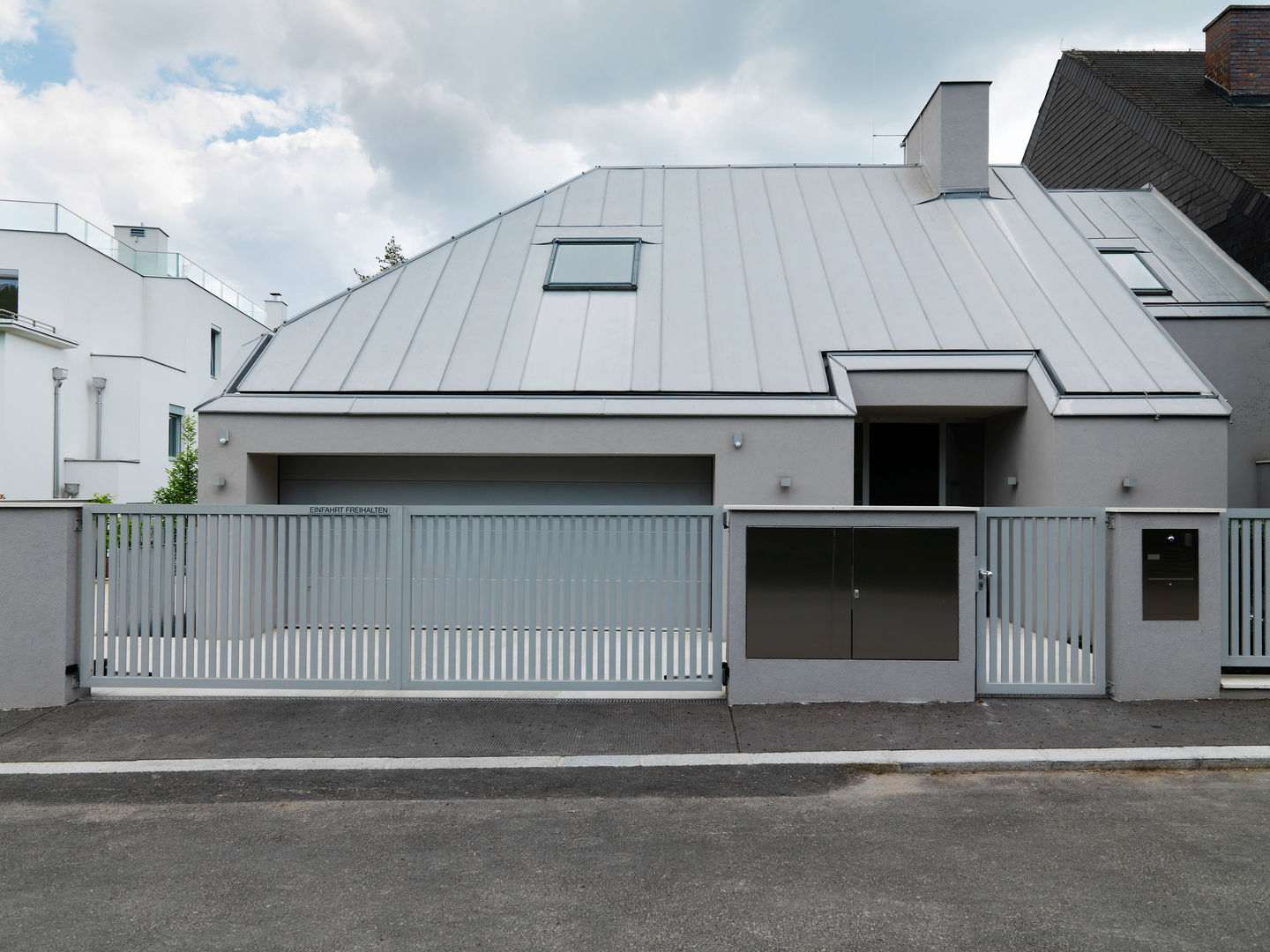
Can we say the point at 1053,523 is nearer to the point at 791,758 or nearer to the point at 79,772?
the point at 791,758

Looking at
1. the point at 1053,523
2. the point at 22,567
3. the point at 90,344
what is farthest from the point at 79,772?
the point at 90,344

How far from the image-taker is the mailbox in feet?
23.5

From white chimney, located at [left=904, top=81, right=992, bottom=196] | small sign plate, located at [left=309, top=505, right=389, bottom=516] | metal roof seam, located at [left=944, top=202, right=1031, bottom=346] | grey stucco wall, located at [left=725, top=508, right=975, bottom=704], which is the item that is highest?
white chimney, located at [left=904, top=81, right=992, bottom=196]

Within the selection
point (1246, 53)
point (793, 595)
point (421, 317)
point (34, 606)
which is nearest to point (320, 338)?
point (421, 317)

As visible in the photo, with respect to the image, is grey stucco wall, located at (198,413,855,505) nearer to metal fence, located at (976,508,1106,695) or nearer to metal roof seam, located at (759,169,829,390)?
metal roof seam, located at (759,169,829,390)

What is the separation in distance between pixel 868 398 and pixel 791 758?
19.1 ft

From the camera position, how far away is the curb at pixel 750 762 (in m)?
5.79

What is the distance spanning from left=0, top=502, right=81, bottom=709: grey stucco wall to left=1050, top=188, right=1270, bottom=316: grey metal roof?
15135 millimetres

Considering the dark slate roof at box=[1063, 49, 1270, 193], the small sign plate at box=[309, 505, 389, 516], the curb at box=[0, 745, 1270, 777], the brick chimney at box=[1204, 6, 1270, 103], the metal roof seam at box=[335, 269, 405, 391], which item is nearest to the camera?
the curb at box=[0, 745, 1270, 777]

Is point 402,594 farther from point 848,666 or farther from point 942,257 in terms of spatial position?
point 942,257

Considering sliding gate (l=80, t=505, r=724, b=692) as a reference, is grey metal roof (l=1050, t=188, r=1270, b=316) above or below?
above

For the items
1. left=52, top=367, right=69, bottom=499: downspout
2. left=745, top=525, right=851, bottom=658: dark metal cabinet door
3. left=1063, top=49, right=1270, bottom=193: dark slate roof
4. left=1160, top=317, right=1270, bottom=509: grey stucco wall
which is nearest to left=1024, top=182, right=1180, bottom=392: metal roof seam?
left=1160, top=317, right=1270, bottom=509: grey stucco wall

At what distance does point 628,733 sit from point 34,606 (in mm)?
5581

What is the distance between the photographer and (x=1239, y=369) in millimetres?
12562
